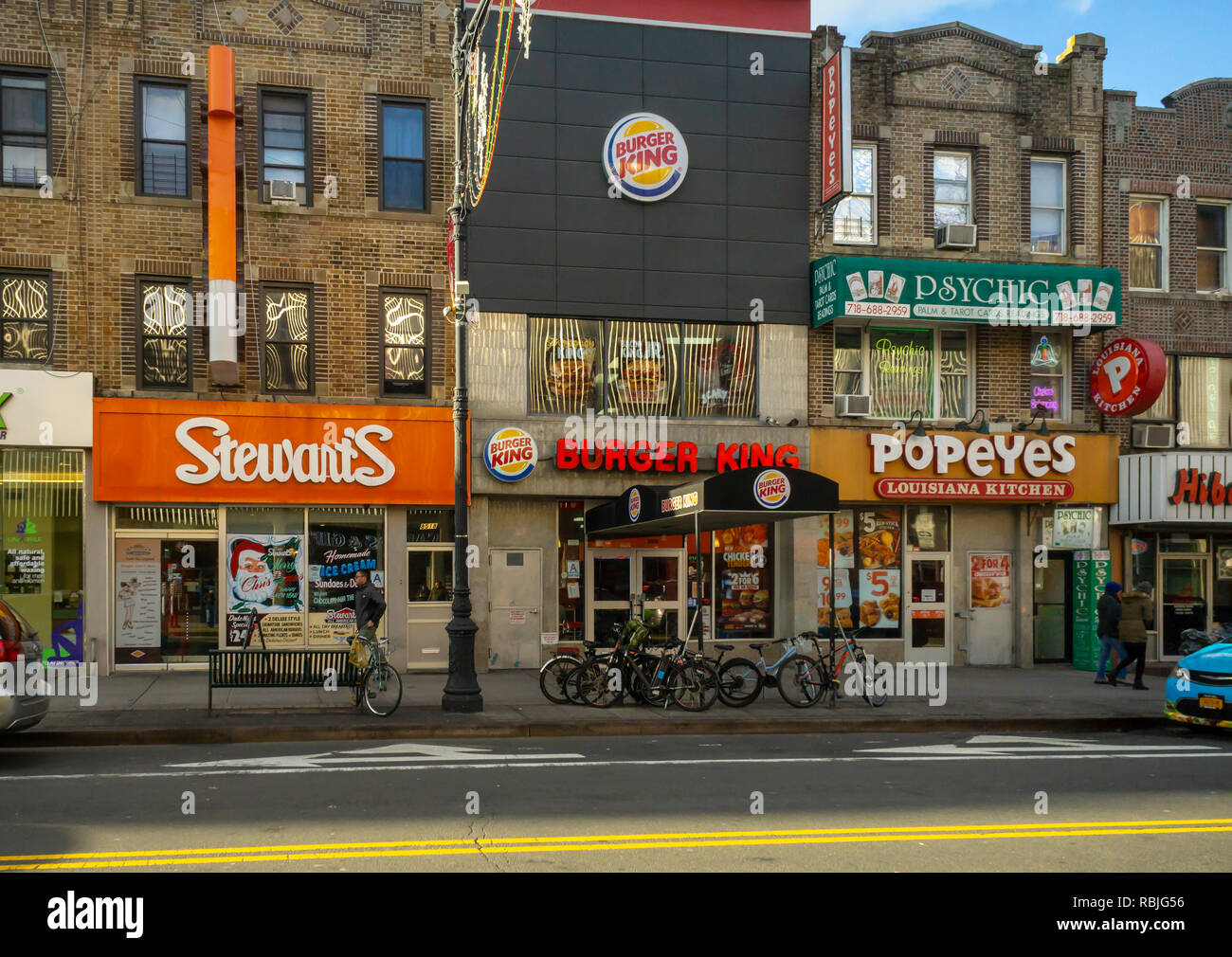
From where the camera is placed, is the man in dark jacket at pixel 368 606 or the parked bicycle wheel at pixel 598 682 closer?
the man in dark jacket at pixel 368 606

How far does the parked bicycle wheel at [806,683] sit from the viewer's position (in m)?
15.8

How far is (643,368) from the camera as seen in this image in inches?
813

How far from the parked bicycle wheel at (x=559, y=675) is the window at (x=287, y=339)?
702 cm

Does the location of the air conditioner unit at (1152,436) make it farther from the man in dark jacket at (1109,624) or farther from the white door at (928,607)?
the white door at (928,607)

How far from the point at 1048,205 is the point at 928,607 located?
8.17 metres

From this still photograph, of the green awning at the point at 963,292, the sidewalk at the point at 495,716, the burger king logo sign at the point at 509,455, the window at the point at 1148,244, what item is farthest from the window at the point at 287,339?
the window at the point at 1148,244

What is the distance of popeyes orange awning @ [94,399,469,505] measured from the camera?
713 inches

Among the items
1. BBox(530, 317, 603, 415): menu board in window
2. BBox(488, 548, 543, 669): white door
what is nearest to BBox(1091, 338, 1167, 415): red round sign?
BBox(530, 317, 603, 415): menu board in window

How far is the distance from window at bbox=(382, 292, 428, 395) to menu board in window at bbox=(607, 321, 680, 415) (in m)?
3.27

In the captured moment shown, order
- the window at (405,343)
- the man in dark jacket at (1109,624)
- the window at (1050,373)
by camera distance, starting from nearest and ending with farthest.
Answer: the man in dark jacket at (1109,624)
the window at (405,343)
the window at (1050,373)

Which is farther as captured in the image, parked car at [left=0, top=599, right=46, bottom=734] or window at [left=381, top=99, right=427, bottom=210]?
window at [left=381, top=99, right=427, bottom=210]

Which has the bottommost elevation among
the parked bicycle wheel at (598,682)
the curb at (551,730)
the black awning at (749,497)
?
the curb at (551,730)

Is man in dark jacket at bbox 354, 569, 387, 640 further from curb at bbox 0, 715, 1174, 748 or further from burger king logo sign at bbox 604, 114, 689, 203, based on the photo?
burger king logo sign at bbox 604, 114, 689, 203
